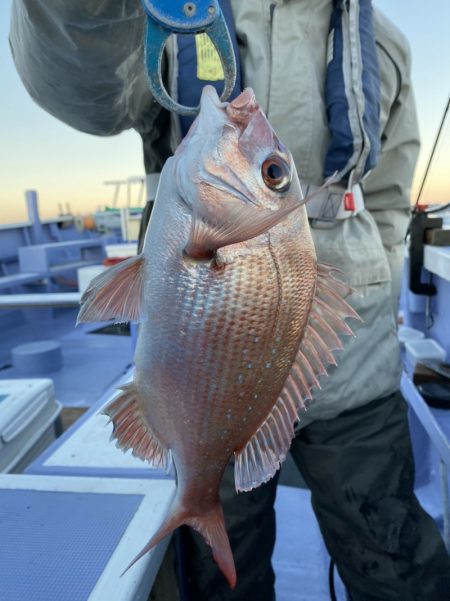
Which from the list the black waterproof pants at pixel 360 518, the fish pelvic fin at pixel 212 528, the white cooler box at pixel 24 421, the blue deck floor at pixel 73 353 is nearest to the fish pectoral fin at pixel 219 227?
the fish pelvic fin at pixel 212 528

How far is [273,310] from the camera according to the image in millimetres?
815

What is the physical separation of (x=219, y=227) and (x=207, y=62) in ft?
2.27

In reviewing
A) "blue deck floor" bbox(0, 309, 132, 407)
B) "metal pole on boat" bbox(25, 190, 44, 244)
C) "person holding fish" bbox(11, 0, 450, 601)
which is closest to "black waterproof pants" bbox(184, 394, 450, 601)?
"person holding fish" bbox(11, 0, 450, 601)

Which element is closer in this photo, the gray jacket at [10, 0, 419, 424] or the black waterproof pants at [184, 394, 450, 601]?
the gray jacket at [10, 0, 419, 424]

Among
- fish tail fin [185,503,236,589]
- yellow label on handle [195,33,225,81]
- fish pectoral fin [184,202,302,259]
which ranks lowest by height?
fish tail fin [185,503,236,589]

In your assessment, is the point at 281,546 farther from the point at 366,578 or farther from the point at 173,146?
the point at 173,146

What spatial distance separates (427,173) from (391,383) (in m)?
1.58

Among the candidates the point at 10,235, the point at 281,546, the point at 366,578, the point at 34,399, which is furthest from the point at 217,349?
the point at 10,235

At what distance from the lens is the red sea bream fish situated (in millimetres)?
806

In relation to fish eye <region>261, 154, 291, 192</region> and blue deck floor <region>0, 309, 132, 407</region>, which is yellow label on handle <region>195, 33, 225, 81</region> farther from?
blue deck floor <region>0, 309, 132, 407</region>

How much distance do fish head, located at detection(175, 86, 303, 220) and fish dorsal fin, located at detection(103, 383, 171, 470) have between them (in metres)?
0.40

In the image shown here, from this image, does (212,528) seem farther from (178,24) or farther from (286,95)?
(286,95)

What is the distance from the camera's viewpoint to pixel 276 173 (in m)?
0.84

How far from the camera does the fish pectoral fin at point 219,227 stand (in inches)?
28.8
